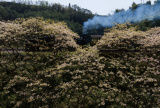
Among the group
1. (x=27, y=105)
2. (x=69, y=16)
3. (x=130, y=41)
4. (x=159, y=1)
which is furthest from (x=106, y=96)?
(x=69, y=16)

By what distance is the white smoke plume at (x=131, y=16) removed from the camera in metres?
22.9

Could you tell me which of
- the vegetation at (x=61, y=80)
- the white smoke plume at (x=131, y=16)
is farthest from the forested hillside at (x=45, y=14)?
the vegetation at (x=61, y=80)

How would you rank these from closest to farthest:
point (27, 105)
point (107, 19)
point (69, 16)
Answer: point (27, 105) < point (107, 19) < point (69, 16)

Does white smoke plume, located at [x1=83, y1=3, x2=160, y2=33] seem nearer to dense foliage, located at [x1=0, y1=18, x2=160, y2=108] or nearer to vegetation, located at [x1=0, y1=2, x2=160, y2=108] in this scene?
vegetation, located at [x1=0, y1=2, x2=160, y2=108]

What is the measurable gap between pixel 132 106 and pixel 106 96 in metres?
1.19

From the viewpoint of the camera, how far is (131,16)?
25.9 meters

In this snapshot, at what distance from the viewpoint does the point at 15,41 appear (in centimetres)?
610

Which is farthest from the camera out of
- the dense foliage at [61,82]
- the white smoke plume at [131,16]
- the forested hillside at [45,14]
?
the forested hillside at [45,14]

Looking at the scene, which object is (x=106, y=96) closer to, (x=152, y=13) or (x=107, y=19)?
(x=152, y=13)

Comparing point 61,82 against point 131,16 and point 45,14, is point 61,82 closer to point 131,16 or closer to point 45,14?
point 131,16

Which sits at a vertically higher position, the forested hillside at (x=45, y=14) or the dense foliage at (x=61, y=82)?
the forested hillside at (x=45, y=14)

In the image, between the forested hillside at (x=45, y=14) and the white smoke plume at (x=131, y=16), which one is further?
the forested hillside at (x=45, y=14)

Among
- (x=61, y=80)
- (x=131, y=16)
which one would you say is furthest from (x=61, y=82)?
(x=131, y=16)

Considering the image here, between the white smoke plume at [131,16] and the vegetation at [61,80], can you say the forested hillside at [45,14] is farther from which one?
the vegetation at [61,80]
